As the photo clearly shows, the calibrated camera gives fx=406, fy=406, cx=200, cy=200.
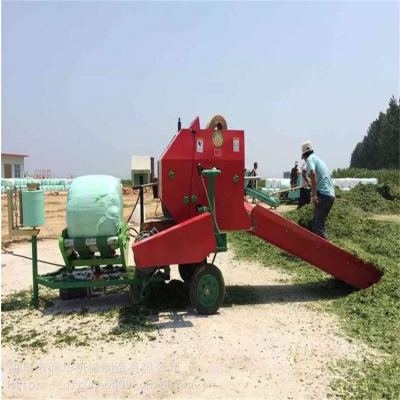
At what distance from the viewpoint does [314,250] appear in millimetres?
5434

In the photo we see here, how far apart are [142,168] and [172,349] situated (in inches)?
106

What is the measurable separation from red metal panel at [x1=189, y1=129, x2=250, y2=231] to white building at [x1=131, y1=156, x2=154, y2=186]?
3.20ft

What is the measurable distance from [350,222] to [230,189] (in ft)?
13.5

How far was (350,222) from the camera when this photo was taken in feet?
27.0

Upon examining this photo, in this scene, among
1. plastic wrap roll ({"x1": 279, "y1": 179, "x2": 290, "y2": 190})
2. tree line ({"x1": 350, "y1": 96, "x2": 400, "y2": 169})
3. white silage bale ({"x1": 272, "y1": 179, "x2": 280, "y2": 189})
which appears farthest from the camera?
tree line ({"x1": 350, "y1": 96, "x2": 400, "y2": 169})

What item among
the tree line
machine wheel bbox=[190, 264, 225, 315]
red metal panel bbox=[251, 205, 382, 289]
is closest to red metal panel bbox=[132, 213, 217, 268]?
machine wheel bbox=[190, 264, 225, 315]

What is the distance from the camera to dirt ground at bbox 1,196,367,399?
319cm

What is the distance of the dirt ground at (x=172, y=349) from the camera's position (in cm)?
319

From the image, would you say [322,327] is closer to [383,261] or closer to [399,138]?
[383,261]

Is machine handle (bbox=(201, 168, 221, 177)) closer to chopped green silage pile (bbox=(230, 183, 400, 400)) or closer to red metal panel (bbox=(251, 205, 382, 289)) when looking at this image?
red metal panel (bbox=(251, 205, 382, 289))

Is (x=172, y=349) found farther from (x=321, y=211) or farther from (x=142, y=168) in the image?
(x=321, y=211)

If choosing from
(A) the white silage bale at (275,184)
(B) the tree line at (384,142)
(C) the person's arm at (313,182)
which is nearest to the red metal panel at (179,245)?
(C) the person's arm at (313,182)

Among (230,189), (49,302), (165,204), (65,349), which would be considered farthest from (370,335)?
(49,302)

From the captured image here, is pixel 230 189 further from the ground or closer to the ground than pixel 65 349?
further from the ground
